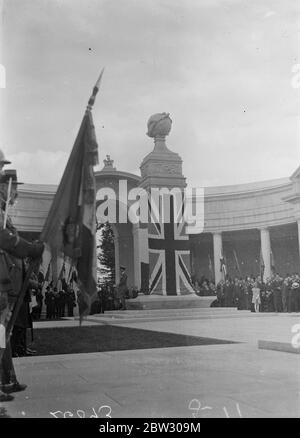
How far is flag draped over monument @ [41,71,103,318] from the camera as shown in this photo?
166 inches

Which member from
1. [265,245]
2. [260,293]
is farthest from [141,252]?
[265,245]

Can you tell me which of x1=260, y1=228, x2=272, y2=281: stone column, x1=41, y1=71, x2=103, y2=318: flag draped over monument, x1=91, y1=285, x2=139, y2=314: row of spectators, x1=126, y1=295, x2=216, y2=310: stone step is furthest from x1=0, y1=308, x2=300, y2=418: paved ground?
x1=260, y1=228, x2=272, y2=281: stone column

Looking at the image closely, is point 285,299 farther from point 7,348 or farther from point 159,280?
point 7,348

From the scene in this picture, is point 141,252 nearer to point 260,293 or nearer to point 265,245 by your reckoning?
point 260,293

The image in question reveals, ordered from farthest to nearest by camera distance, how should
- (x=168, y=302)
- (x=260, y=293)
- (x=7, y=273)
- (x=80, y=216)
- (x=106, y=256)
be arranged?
(x=106, y=256)
(x=260, y=293)
(x=168, y=302)
(x=7, y=273)
(x=80, y=216)

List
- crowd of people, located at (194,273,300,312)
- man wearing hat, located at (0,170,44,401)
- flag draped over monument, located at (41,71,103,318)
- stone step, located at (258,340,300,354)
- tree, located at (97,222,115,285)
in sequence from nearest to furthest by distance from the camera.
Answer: flag draped over monument, located at (41,71,103,318)
man wearing hat, located at (0,170,44,401)
stone step, located at (258,340,300,354)
crowd of people, located at (194,273,300,312)
tree, located at (97,222,115,285)

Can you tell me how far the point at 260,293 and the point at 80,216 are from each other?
19.6m

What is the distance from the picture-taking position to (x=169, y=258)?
18.7m

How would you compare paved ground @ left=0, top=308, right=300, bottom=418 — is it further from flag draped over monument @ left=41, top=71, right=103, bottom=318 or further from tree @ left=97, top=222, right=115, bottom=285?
tree @ left=97, top=222, right=115, bottom=285

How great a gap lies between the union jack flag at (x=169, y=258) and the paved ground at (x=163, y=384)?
1049cm

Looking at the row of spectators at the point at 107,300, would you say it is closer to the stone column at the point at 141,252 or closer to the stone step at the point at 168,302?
the stone column at the point at 141,252

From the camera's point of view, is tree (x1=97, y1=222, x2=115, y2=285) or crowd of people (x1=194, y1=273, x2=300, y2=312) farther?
tree (x1=97, y1=222, x2=115, y2=285)

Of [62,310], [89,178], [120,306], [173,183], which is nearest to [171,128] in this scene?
[173,183]

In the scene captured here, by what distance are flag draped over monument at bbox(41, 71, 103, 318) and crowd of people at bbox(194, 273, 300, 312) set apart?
1698 cm
